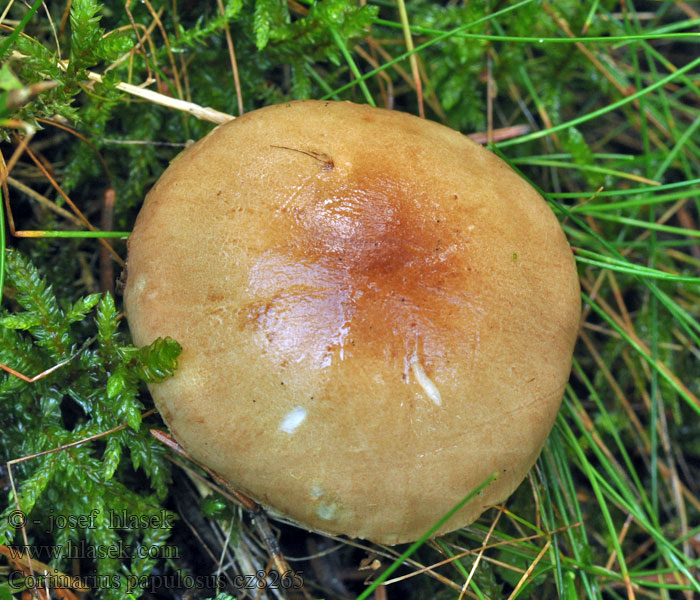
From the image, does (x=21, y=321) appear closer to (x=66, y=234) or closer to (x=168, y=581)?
(x=66, y=234)

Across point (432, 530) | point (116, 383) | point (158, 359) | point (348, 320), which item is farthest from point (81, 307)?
point (432, 530)

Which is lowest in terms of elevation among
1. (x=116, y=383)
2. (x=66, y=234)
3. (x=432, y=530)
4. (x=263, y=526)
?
(x=263, y=526)

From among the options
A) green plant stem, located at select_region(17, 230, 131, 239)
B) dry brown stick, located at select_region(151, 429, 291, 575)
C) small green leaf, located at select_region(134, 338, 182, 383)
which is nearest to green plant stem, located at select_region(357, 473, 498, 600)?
dry brown stick, located at select_region(151, 429, 291, 575)

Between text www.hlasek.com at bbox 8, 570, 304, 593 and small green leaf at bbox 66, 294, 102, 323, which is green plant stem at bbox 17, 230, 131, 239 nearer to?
small green leaf at bbox 66, 294, 102, 323

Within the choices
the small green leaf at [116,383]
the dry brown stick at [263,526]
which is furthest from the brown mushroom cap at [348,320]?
the dry brown stick at [263,526]

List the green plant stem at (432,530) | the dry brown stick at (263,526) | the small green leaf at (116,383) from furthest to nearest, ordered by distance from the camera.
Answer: the dry brown stick at (263,526)
the small green leaf at (116,383)
the green plant stem at (432,530)

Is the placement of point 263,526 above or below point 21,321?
below

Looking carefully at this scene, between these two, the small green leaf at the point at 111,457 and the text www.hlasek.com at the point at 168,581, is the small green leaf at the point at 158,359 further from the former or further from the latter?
the text www.hlasek.com at the point at 168,581

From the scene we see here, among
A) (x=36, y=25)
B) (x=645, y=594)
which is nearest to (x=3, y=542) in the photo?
(x=36, y=25)
